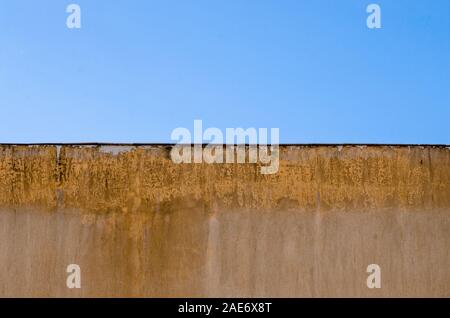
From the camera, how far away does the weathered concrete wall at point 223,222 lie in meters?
6.51

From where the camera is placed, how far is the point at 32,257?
661cm

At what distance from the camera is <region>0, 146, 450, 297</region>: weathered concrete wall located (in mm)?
6508

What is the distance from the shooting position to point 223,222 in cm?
657

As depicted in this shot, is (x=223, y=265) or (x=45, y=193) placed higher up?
(x=45, y=193)
